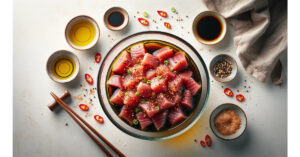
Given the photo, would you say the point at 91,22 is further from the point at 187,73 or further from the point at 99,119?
the point at 187,73

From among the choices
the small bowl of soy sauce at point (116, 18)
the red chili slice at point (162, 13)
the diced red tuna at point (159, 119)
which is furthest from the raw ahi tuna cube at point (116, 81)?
the red chili slice at point (162, 13)

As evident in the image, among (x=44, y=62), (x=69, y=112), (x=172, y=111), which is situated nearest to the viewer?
(x=172, y=111)

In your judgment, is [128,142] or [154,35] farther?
[128,142]

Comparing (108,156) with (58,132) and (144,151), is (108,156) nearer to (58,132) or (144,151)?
(144,151)

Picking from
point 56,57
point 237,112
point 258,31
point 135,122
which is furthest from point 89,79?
point 258,31

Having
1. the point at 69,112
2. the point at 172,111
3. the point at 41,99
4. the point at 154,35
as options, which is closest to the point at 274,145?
the point at 172,111

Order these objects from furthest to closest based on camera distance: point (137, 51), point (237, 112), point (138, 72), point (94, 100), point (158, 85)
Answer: point (94, 100) < point (237, 112) < point (137, 51) < point (138, 72) < point (158, 85)
